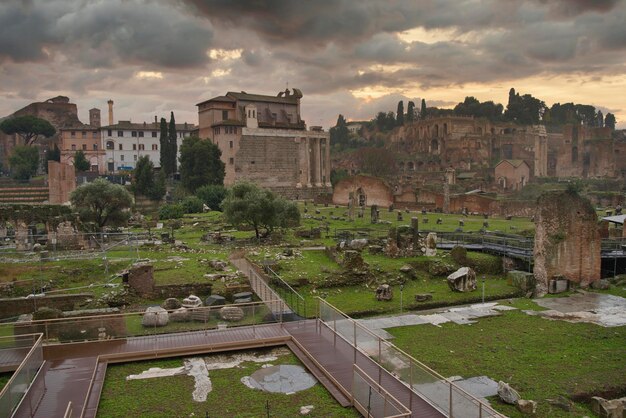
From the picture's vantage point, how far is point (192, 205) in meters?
48.6

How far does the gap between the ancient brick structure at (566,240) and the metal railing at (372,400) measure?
12.1 m

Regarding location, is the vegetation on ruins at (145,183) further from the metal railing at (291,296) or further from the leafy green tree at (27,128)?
the leafy green tree at (27,128)

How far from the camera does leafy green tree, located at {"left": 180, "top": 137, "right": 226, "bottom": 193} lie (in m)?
58.0

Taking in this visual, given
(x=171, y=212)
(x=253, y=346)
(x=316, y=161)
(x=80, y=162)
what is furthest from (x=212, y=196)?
(x=253, y=346)

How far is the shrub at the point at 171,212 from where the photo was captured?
45125 mm

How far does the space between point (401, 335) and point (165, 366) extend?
628cm

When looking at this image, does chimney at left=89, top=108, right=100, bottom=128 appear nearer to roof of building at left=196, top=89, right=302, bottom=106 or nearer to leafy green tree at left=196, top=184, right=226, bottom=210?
roof of building at left=196, top=89, right=302, bottom=106

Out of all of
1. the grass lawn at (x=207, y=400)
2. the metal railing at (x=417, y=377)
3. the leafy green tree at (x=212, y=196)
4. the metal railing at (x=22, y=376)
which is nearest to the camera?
the metal railing at (x=417, y=377)

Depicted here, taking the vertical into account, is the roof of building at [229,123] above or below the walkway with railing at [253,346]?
above

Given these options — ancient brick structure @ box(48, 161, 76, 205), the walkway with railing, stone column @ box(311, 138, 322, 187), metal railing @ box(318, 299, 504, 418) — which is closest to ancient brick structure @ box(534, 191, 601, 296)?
the walkway with railing

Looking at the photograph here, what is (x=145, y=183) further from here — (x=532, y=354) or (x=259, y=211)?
(x=532, y=354)

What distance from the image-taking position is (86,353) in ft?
38.2

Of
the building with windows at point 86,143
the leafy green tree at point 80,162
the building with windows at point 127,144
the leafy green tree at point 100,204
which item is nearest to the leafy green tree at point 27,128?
the building with windows at point 86,143

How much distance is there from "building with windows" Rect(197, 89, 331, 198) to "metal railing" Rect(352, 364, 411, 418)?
5983 cm
